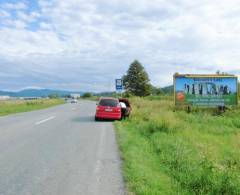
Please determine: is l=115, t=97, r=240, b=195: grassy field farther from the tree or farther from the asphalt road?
the tree

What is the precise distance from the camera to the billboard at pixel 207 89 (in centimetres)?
2908

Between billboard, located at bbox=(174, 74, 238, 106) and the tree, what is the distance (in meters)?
74.2

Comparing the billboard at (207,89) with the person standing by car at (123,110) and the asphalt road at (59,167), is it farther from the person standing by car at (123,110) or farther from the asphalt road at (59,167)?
the asphalt road at (59,167)

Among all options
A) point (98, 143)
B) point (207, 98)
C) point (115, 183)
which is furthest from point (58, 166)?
point (207, 98)

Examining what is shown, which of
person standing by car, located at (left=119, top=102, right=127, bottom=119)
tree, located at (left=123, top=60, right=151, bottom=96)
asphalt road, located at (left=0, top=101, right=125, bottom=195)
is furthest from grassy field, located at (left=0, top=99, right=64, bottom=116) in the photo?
tree, located at (left=123, top=60, right=151, bottom=96)

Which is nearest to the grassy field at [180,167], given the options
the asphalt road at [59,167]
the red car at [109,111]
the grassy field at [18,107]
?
the asphalt road at [59,167]

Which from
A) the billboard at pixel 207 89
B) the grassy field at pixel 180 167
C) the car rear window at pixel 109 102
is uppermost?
the billboard at pixel 207 89

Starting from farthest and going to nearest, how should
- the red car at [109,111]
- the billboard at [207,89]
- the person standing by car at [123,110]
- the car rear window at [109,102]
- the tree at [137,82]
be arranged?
the tree at [137,82] < the billboard at [207,89] < the person standing by car at [123,110] < the car rear window at [109,102] < the red car at [109,111]

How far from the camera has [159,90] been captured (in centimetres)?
12419

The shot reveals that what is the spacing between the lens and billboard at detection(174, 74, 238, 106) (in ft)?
95.4

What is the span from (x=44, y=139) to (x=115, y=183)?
24.4 feet

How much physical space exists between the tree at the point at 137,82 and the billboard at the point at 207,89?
74204 millimetres

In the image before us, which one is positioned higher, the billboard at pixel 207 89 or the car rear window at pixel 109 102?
the billboard at pixel 207 89

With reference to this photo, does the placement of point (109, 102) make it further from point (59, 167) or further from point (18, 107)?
point (18, 107)
